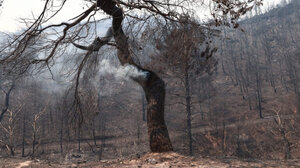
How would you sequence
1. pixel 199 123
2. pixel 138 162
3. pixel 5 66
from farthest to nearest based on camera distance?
1. pixel 199 123
2. pixel 5 66
3. pixel 138 162

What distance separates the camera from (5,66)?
4.59 m

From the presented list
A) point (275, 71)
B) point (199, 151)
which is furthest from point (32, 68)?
point (275, 71)

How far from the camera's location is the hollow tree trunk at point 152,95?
15.5 ft

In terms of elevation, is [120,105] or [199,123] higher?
[120,105]

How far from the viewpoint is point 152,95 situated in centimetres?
498

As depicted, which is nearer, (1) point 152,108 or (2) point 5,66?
(2) point 5,66

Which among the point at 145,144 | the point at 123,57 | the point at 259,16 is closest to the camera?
the point at 123,57

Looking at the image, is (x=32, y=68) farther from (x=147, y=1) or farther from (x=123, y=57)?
(x=147, y=1)

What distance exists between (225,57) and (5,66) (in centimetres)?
6071

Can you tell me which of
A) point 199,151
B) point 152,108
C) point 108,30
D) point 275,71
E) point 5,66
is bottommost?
point 199,151

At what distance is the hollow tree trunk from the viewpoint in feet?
15.5

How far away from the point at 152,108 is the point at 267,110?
32.9 meters

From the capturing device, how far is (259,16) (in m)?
91.8

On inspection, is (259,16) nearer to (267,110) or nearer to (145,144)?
(267,110)
